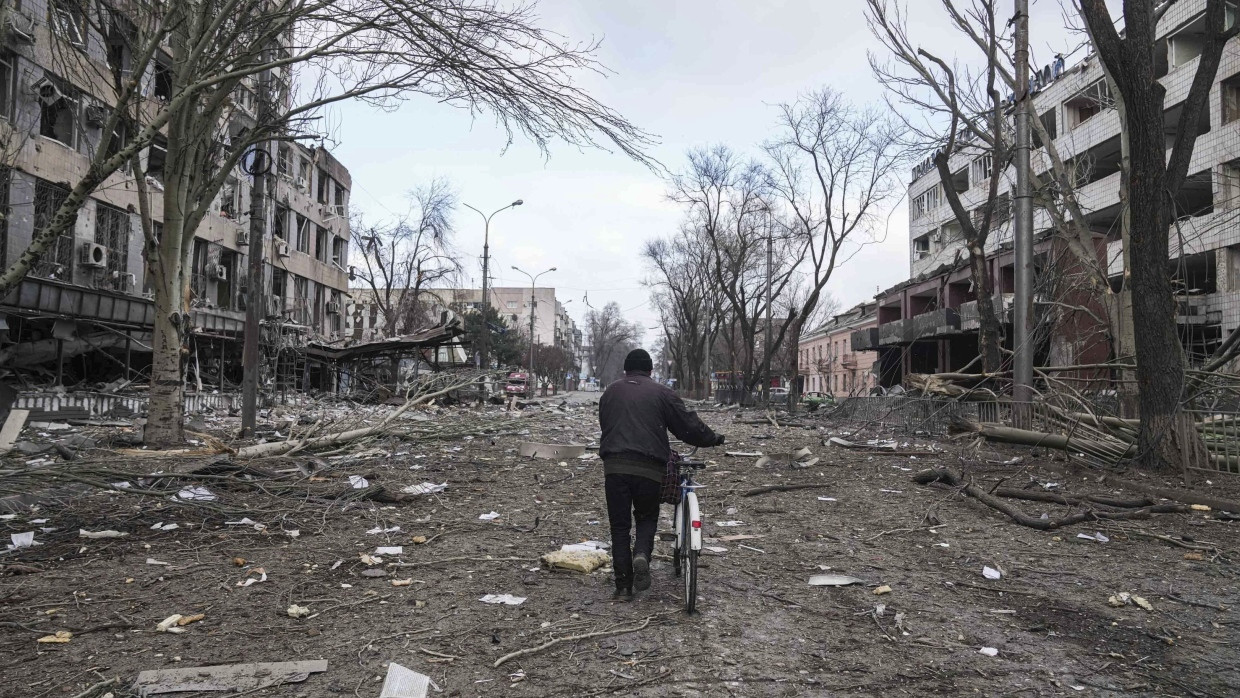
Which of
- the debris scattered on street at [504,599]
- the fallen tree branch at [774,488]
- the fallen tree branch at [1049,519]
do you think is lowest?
the debris scattered on street at [504,599]

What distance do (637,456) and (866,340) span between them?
38.5 meters

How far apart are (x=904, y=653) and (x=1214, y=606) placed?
94.3 inches

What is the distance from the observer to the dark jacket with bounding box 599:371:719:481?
479 cm

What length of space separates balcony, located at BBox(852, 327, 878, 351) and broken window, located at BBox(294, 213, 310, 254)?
28.0 meters

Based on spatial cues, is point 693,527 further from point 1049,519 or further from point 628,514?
point 1049,519

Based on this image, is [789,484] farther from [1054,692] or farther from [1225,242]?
[1225,242]

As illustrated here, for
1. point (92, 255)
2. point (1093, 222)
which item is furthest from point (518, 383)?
point (1093, 222)

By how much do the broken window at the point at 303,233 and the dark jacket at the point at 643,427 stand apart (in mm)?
32462

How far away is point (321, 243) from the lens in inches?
1471

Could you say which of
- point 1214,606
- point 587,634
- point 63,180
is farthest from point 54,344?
point 1214,606

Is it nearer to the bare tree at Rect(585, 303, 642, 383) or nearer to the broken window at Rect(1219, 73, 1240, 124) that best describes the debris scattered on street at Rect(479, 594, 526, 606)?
the broken window at Rect(1219, 73, 1240, 124)

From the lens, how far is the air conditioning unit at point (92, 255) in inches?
749

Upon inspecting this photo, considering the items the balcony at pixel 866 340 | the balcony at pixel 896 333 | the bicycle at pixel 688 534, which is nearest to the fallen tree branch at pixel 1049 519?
the bicycle at pixel 688 534

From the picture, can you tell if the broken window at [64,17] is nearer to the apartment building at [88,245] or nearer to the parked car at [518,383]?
the apartment building at [88,245]
